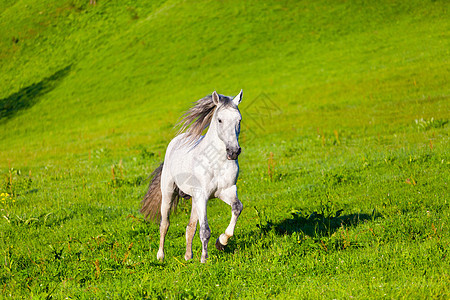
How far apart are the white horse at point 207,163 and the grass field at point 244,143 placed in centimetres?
71

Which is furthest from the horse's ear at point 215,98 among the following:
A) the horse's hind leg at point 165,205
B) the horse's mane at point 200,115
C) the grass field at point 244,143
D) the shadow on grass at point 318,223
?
the shadow on grass at point 318,223

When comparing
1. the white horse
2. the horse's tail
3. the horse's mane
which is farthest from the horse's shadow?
the horse's mane

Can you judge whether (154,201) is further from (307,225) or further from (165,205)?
(307,225)

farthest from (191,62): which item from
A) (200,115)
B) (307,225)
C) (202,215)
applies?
(202,215)

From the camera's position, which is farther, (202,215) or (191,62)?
(191,62)

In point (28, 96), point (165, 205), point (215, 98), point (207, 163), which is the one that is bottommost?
point (28, 96)

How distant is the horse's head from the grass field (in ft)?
6.35

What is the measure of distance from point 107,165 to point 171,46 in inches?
1207

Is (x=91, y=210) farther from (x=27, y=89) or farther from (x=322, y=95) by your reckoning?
(x=27, y=89)

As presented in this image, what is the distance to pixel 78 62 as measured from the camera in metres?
45.9

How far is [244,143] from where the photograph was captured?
1984cm

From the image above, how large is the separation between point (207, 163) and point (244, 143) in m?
13.4

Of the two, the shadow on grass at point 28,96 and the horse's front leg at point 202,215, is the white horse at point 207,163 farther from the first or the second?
the shadow on grass at point 28,96

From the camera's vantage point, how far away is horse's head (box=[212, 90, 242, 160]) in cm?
591
